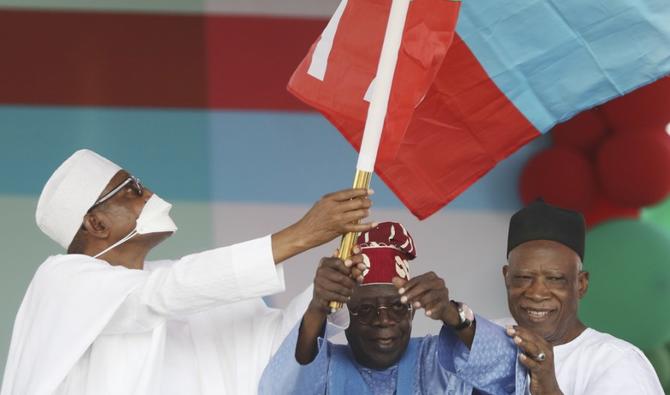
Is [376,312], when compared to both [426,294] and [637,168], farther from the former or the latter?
[637,168]

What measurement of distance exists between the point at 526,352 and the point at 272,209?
2384 mm

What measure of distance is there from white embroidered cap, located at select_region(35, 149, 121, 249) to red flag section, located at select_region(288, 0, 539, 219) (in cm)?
71

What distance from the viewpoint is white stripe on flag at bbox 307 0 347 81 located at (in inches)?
160

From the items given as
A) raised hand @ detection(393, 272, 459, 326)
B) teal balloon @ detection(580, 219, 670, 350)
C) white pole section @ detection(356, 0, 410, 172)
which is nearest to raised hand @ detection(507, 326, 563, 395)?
raised hand @ detection(393, 272, 459, 326)

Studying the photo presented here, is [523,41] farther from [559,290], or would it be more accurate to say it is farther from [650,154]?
[650,154]

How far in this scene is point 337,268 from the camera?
3.68m

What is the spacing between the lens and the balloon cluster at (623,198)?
5.63m

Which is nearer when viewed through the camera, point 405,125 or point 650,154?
point 405,125

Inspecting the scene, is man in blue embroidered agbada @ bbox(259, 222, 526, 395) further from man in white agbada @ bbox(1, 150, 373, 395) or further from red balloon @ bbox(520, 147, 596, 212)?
red balloon @ bbox(520, 147, 596, 212)

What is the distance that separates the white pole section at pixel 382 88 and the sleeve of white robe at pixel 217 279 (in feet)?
1.36

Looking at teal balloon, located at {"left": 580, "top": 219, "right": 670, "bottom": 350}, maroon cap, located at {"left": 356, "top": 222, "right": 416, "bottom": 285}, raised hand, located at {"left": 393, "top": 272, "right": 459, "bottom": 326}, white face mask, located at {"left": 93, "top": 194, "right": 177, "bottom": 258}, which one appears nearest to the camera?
raised hand, located at {"left": 393, "top": 272, "right": 459, "bottom": 326}

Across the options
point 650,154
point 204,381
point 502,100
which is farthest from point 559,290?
point 650,154

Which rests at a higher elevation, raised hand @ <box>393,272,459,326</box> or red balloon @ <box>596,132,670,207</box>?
red balloon @ <box>596,132,670,207</box>

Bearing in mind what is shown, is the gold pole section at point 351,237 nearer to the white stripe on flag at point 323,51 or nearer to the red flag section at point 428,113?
the red flag section at point 428,113
